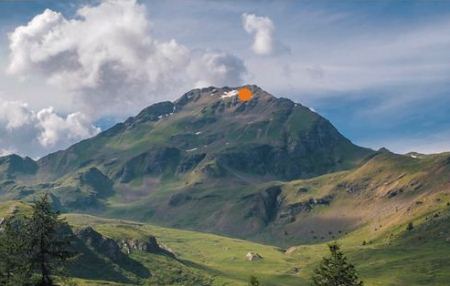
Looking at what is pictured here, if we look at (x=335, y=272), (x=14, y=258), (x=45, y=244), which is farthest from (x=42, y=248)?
(x=335, y=272)

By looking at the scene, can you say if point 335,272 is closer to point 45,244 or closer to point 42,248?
point 45,244

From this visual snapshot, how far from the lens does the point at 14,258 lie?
2368 inches

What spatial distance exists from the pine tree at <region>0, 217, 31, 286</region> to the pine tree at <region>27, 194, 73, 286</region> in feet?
4.62

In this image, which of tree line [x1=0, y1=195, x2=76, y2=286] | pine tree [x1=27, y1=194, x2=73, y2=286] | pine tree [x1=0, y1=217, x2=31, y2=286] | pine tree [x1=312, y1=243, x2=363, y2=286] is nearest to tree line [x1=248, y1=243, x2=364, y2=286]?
pine tree [x1=312, y1=243, x2=363, y2=286]

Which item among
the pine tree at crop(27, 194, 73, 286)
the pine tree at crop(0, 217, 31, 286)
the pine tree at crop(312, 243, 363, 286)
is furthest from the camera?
the pine tree at crop(312, 243, 363, 286)

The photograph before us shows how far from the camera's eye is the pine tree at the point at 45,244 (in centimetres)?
5344

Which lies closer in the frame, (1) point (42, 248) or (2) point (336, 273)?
(1) point (42, 248)

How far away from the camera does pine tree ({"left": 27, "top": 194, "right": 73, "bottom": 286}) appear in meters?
53.4

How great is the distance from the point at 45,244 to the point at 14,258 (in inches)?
338

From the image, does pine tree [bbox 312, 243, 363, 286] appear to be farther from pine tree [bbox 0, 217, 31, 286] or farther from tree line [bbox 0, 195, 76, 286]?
pine tree [bbox 0, 217, 31, 286]

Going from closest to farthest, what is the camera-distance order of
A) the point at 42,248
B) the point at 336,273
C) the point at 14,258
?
1. the point at 42,248
2. the point at 14,258
3. the point at 336,273

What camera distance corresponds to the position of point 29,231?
53906 mm

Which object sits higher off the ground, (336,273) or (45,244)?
(45,244)

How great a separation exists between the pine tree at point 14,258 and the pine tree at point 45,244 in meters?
1.41
